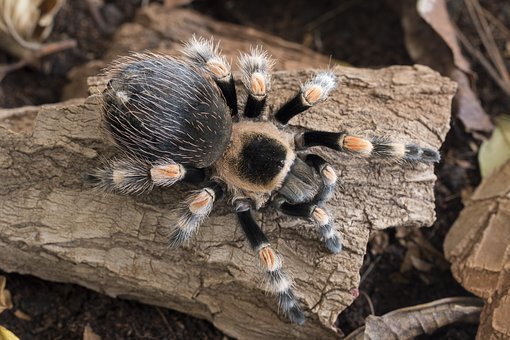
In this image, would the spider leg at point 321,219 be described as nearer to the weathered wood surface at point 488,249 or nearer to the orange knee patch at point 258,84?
the orange knee patch at point 258,84

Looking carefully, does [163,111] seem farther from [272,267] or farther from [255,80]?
[272,267]

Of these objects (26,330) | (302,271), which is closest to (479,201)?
(302,271)

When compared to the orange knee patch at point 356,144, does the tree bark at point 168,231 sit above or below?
below

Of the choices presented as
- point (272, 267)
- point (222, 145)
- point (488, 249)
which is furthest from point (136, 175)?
point (488, 249)

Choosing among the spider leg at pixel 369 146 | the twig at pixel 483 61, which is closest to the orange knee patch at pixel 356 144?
the spider leg at pixel 369 146

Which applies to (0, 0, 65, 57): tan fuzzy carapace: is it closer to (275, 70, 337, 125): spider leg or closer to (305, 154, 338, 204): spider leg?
(275, 70, 337, 125): spider leg

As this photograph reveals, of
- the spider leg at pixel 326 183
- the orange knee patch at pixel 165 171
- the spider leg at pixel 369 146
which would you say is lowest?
the orange knee patch at pixel 165 171

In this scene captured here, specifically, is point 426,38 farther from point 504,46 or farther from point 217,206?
point 217,206

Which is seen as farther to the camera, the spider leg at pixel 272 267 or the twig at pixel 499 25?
the twig at pixel 499 25

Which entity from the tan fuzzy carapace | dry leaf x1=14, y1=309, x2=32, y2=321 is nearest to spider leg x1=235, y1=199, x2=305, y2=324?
dry leaf x1=14, y1=309, x2=32, y2=321
